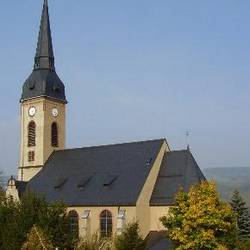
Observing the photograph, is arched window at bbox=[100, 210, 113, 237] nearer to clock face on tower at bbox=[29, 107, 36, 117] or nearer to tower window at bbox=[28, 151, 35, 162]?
tower window at bbox=[28, 151, 35, 162]

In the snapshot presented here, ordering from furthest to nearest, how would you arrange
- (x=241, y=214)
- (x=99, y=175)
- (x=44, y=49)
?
(x=44, y=49), (x=241, y=214), (x=99, y=175)

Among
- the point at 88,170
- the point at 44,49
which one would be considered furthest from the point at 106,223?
the point at 44,49

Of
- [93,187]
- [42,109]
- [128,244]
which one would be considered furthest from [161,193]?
[42,109]

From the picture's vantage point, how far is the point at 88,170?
4806 centimetres

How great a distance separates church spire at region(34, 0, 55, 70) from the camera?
2194 inches

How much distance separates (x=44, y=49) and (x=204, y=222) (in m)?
35.1

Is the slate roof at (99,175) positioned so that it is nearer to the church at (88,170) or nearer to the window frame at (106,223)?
the church at (88,170)

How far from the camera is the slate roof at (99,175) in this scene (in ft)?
142

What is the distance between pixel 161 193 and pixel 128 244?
10.3m

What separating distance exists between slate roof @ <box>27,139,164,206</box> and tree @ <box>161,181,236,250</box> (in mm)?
13997

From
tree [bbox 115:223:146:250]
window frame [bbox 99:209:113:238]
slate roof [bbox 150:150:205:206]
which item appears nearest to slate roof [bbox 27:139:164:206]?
window frame [bbox 99:209:113:238]

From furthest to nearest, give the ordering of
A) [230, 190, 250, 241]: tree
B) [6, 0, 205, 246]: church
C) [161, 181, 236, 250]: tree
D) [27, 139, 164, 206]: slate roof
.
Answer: [230, 190, 250, 241]: tree < [27, 139, 164, 206]: slate roof < [6, 0, 205, 246]: church < [161, 181, 236, 250]: tree

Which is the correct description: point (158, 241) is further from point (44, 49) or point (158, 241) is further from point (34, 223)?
point (44, 49)

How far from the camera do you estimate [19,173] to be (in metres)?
56.1
